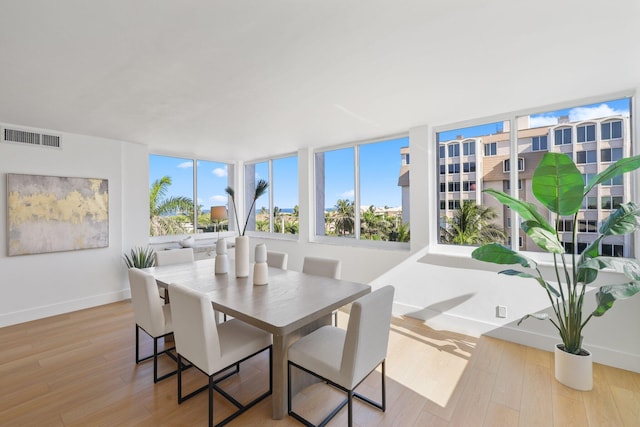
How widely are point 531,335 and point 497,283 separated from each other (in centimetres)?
57

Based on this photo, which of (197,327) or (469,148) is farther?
(469,148)

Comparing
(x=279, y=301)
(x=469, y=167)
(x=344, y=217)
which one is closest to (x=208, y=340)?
(x=279, y=301)

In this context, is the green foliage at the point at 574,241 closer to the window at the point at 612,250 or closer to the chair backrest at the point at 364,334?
the window at the point at 612,250

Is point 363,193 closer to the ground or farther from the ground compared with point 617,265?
farther from the ground

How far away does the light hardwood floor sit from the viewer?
6.36ft

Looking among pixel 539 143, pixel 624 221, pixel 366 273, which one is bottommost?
pixel 366 273

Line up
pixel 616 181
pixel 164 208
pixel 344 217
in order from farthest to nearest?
pixel 164 208 → pixel 344 217 → pixel 616 181

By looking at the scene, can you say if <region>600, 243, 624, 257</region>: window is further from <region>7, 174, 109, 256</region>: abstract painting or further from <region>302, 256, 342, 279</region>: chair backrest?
<region>7, 174, 109, 256</region>: abstract painting

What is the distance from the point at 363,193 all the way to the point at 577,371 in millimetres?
3030

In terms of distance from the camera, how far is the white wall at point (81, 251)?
11.6 ft

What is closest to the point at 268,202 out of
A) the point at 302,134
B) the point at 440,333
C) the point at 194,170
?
the point at 194,170

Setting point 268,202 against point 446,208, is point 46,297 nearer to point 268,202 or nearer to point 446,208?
point 268,202

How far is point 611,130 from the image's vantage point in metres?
2.74

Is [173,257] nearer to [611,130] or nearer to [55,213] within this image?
[55,213]
